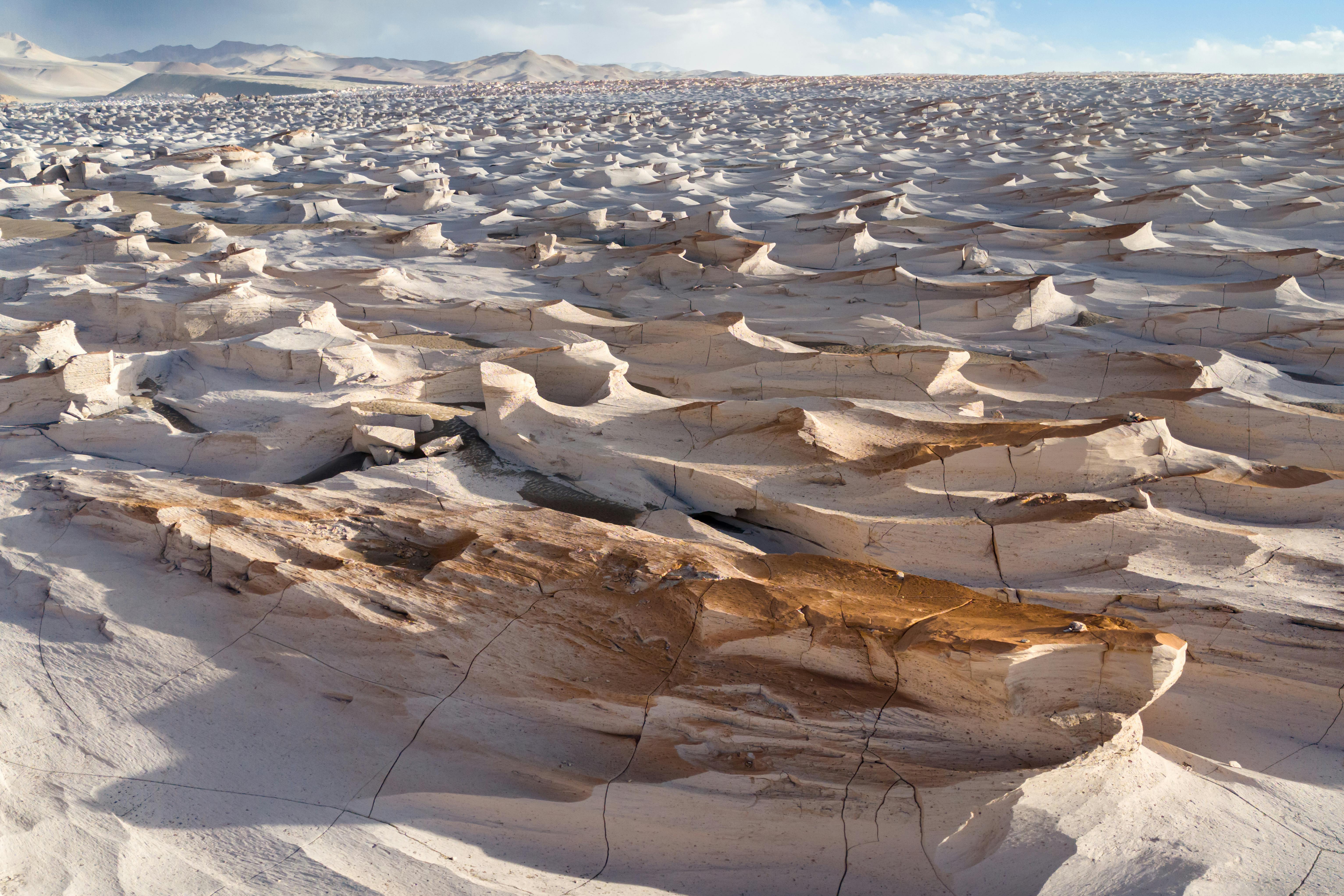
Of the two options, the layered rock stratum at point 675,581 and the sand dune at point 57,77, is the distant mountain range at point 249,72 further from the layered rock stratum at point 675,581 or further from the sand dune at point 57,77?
the layered rock stratum at point 675,581

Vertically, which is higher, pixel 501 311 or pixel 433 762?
pixel 501 311

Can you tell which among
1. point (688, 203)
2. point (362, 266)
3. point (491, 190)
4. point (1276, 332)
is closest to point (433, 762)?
point (1276, 332)

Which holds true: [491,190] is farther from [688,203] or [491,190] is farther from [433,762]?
[433,762]

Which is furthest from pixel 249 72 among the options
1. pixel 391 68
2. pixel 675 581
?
pixel 675 581

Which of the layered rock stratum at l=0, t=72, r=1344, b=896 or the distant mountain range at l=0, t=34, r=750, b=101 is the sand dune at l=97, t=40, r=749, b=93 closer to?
the distant mountain range at l=0, t=34, r=750, b=101

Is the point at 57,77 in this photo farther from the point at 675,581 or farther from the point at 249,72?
the point at 675,581

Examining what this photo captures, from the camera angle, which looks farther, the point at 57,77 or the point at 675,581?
the point at 57,77
